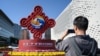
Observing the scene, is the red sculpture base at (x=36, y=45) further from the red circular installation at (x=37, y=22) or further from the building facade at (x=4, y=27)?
the building facade at (x=4, y=27)

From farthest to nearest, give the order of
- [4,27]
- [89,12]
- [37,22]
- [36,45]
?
[4,27] < [89,12] < [37,22] < [36,45]

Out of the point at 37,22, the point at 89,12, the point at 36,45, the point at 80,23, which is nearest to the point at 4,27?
the point at 89,12

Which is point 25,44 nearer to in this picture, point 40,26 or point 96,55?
point 40,26

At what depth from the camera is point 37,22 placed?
43.9ft

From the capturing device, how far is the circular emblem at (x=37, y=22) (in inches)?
523

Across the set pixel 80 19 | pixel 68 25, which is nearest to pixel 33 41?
pixel 80 19

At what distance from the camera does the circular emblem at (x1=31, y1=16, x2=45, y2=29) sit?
13.3 metres

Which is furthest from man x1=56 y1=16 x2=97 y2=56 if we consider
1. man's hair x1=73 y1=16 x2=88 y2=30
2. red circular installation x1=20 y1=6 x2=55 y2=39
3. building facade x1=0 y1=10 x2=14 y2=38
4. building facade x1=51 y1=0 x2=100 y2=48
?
building facade x1=0 y1=10 x2=14 y2=38

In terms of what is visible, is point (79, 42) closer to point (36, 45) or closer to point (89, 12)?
point (36, 45)

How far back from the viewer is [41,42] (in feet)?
43.9

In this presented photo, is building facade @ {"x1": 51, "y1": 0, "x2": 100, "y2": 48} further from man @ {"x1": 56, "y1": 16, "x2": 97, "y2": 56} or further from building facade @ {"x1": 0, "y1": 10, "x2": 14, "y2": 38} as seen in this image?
man @ {"x1": 56, "y1": 16, "x2": 97, "y2": 56}

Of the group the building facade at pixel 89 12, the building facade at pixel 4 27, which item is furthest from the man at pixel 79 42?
the building facade at pixel 4 27

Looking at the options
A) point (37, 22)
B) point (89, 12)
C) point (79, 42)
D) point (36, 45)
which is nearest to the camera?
point (79, 42)

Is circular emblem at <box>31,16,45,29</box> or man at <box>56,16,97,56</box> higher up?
circular emblem at <box>31,16,45,29</box>
